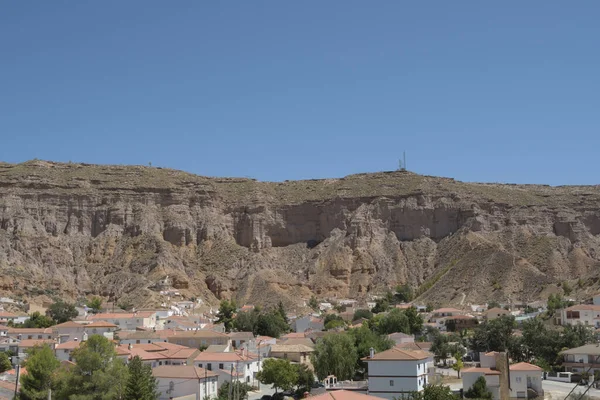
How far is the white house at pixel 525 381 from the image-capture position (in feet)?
160

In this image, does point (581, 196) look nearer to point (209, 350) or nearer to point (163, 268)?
point (163, 268)

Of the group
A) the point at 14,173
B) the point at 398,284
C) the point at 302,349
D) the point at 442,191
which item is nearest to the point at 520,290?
the point at 398,284

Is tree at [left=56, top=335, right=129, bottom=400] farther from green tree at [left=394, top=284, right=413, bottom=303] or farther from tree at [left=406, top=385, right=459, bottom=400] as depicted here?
green tree at [left=394, top=284, right=413, bottom=303]

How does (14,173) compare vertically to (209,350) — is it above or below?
above

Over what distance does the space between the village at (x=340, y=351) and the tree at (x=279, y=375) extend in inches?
2.9

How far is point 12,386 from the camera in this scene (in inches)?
2076

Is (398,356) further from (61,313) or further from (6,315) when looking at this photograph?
(6,315)

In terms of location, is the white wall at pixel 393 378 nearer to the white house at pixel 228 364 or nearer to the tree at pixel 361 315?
the white house at pixel 228 364

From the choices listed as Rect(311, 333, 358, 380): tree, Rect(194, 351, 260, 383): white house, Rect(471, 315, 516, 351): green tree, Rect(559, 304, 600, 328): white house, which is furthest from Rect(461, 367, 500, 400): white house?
Rect(559, 304, 600, 328): white house

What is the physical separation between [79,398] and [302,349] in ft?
89.1

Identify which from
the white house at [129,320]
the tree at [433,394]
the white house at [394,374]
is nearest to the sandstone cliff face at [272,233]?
the white house at [129,320]

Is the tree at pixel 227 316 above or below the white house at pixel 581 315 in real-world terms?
below

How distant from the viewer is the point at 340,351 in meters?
58.5

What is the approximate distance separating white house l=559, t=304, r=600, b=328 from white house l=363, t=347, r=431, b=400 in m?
35.1
